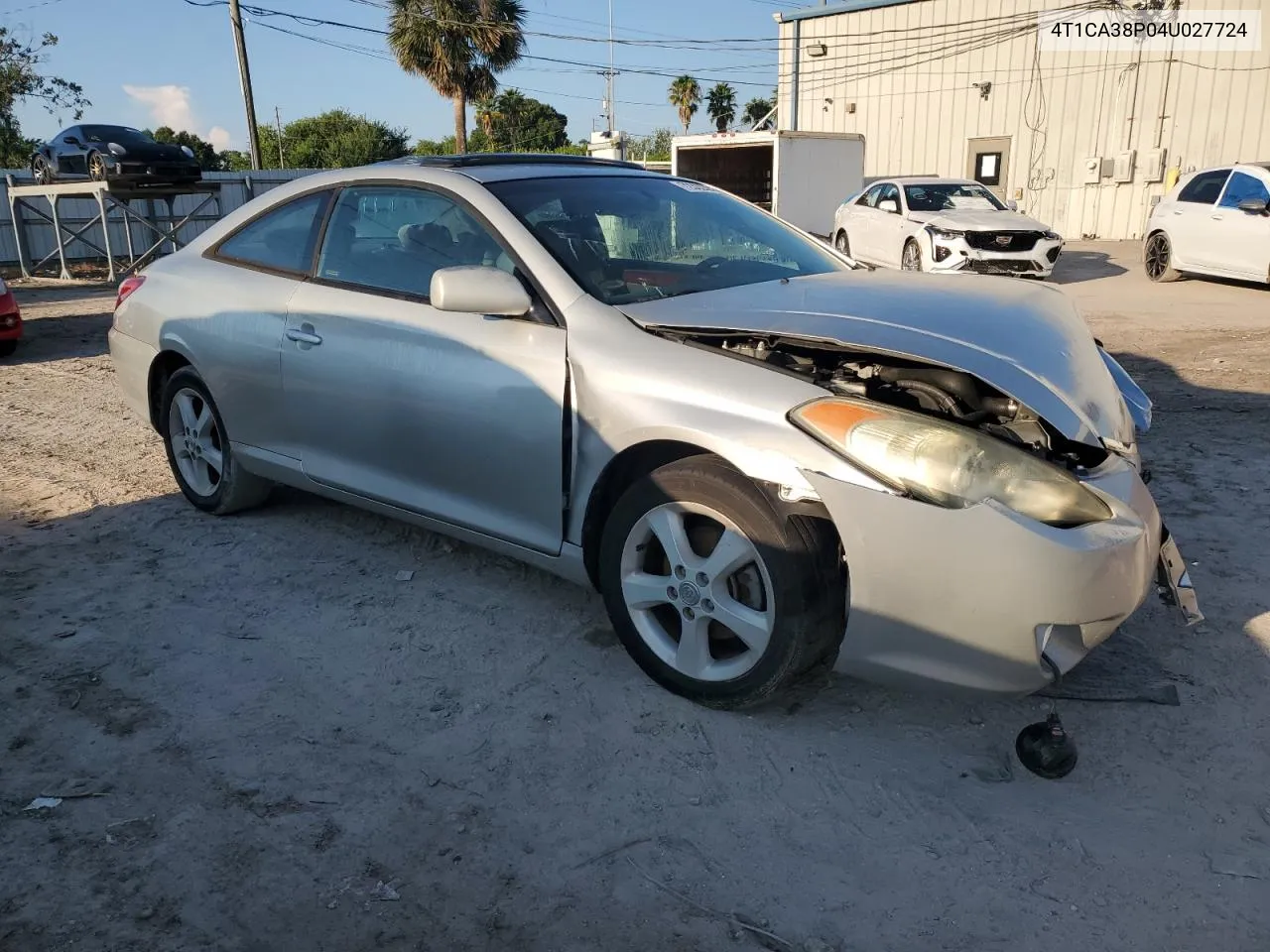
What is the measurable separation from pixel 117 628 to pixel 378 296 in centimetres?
159

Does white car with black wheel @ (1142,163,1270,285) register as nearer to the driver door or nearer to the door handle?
the driver door

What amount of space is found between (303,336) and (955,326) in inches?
101

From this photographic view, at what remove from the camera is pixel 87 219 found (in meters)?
22.6

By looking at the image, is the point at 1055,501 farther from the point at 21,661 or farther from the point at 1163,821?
the point at 21,661

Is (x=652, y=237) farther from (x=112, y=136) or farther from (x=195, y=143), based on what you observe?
(x=195, y=143)

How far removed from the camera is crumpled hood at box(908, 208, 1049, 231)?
13.7 meters

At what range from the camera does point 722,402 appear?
278 cm

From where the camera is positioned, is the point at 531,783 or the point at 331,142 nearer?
the point at 531,783

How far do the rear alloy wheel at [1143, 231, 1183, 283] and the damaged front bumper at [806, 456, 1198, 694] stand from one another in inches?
528

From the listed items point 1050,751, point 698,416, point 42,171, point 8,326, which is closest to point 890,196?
point 8,326

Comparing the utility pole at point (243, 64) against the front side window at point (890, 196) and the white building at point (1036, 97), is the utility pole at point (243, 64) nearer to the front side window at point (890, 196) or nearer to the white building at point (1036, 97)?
the white building at point (1036, 97)

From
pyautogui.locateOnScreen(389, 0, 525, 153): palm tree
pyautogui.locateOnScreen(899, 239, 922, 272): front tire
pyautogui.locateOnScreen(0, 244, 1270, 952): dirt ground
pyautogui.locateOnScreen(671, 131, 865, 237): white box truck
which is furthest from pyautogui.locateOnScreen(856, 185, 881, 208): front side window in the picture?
pyautogui.locateOnScreen(389, 0, 525, 153): palm tree

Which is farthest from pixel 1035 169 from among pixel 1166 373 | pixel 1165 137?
pixel 1166 373

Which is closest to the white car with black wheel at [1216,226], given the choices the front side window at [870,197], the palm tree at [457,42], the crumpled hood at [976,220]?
the crumpled hood at [976,220]
